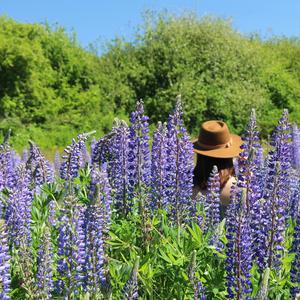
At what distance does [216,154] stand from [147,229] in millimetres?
2445

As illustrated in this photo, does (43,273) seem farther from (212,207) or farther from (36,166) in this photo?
(36,166)

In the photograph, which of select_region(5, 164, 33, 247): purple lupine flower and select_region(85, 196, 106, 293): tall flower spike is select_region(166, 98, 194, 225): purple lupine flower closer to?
select_region(5, 164, 33, 247): purple lupine flower

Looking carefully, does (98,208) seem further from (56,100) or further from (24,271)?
(56,100)

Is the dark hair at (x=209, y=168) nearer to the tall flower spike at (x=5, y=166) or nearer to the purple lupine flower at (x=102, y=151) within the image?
the purple lupine flower at (x=102, y=151)

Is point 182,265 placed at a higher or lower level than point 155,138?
lower

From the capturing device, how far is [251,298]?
2873mm

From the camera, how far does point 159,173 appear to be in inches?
163

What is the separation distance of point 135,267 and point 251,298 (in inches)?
29.3

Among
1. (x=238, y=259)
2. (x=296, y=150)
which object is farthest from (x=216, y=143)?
(x=238, y=259)

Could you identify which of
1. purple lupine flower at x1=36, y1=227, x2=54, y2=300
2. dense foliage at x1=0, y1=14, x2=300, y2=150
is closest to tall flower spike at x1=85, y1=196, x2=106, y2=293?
purple lupine flower at x1=36, y1=227, x2=54, y2=300

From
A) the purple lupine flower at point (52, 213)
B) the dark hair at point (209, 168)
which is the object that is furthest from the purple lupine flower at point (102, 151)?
the dark hair at point (209, 168)

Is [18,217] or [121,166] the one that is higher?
[121,166]

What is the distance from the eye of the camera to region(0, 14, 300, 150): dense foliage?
23.0 metres

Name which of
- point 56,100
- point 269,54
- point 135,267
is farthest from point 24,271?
point 269,54
